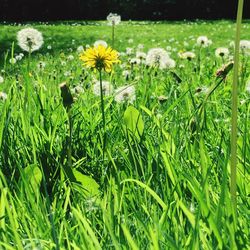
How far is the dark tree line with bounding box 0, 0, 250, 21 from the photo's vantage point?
2214cm

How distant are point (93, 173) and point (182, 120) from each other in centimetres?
44

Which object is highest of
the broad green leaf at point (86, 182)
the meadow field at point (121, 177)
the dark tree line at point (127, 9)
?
the meadow field at point (121, 177)

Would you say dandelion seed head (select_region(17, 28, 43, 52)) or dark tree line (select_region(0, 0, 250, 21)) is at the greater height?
dandelion seed head (select_region(17, 28, 43, 52))

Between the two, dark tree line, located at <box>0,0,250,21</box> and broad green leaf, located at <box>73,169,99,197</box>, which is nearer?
broad green leaf, located at <box>73,169,99,197</box>

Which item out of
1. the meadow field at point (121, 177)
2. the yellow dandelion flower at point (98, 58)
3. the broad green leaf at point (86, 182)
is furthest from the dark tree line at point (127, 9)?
the broad green leaf at point (86, 182)

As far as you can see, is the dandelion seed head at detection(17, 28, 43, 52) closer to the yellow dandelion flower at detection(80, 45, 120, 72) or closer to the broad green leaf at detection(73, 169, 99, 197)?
the yellow dandelion flower at detection(80, 45, 120, 72)

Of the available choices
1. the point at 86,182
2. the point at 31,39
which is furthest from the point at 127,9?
the point at 86,182

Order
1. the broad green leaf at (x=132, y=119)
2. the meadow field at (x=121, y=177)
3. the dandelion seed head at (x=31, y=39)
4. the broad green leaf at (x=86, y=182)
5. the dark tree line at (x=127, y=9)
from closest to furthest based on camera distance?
the meadow field at (x=121, y=177) → the broad green leaf at (x=86, y=182) → the broad green leaf at (x=132, y=119) → the dandelion seed head at (x=31, y=39) → the dark tree line at (x=127, y=9)

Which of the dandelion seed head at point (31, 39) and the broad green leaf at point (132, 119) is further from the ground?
the dandelion seed head at point (31, 39)

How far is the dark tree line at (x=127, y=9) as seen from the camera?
22.1 metres

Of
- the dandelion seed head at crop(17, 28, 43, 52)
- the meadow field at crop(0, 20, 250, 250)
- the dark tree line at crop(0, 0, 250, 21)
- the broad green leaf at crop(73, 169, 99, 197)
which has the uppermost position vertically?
the dandelion seed head at crop(17, 28, 43, 52)

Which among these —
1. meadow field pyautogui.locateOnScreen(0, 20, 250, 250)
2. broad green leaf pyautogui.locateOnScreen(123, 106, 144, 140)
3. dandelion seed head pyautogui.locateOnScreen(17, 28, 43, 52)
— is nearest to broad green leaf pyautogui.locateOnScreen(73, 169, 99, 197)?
meadow field pyautogui.locateOnScreen(0, 20, 250, 250)

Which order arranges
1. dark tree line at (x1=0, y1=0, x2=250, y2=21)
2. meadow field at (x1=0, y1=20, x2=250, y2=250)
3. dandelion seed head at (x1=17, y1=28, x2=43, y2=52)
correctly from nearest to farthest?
meadow field at (x1=0, y1=20, x2=250, y2=250), dandelion seed head at (x1=17, y1=28, x2=43, y2=52), dark tree line at (x1=0, y1=0, x2=250, y2=21)

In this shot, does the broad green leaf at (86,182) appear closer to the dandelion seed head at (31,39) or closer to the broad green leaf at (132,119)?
the broad green leaf at (132,119)
